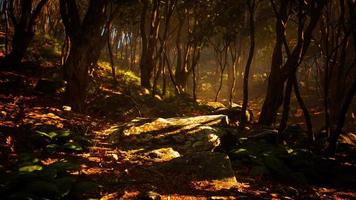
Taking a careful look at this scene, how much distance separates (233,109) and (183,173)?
12.5 meters

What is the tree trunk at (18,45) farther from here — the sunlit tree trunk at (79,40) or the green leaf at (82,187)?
the green leaf at (82,187)

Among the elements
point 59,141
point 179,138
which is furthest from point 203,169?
point 59,141

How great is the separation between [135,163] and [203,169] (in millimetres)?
1770

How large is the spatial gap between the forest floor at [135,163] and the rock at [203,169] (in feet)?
0.07

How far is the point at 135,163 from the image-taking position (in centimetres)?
888

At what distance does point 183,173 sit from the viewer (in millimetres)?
8102

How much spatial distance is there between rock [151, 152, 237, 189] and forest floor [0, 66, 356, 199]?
0.9 inches

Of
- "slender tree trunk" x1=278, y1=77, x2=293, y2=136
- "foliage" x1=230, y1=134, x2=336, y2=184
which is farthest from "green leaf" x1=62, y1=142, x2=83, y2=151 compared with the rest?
"slender tree trunk" x1=278, y1=77, x2=293, y2=136

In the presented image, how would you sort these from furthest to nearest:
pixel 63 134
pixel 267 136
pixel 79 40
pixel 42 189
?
pixel 79 40
pixel 267 136
pixel 63 134
pixel 42 189

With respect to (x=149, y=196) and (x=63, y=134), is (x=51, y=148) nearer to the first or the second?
(x=63, y=134)

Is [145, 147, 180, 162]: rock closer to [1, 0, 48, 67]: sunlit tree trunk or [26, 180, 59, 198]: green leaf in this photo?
[26, 180, 59, 198]: green leaf

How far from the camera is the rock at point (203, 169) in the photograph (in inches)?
308

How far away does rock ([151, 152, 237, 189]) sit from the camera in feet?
25.7

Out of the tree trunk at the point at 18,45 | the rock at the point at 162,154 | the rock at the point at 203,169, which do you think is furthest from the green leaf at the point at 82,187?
the tree trunk at the point at 18,45
